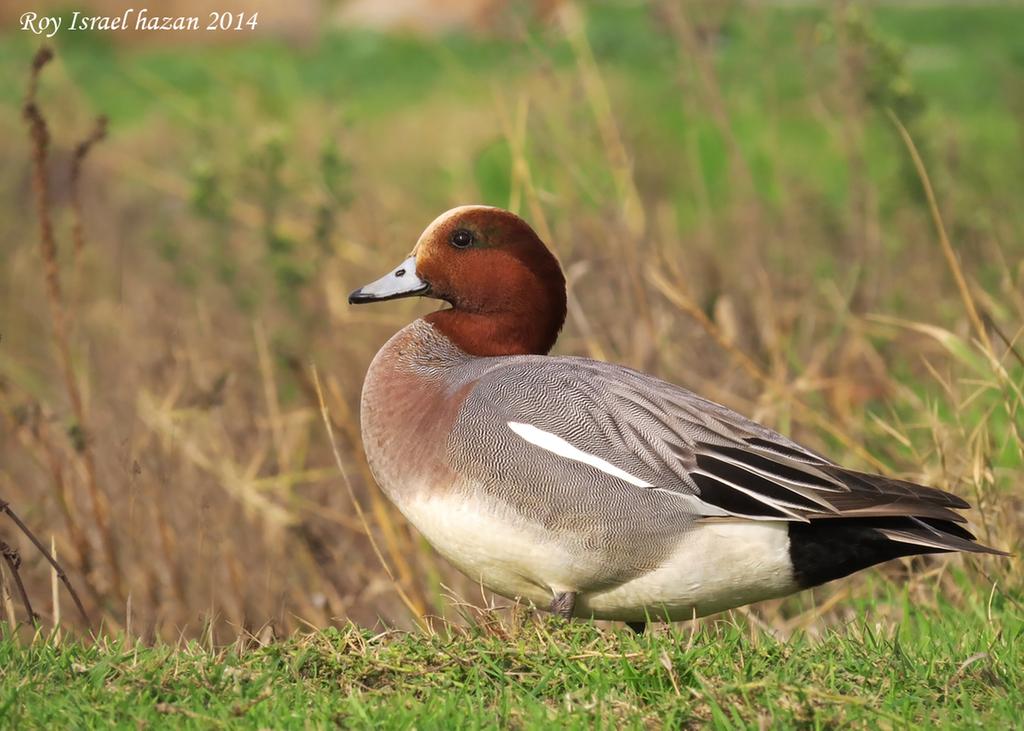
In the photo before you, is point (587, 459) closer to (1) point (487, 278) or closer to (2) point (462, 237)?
(1) point (487, 278)

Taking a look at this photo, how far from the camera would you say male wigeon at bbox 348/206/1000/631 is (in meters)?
3.37

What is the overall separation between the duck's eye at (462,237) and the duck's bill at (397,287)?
0.14 metres

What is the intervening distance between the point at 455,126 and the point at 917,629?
764 centimetres

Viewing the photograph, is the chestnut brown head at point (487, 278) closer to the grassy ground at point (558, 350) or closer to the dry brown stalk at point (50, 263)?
the grassy ground at point (558, 350)

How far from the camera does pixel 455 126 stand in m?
11.1

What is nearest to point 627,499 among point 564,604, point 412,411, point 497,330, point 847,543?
point 564,604

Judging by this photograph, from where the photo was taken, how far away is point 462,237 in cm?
398

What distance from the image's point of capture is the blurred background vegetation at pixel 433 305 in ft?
15.1

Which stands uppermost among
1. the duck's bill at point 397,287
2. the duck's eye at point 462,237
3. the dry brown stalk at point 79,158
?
the dry brown stalk at point 79,158

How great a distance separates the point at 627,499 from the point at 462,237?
0.98 metres

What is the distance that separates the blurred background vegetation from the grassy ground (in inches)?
1.0

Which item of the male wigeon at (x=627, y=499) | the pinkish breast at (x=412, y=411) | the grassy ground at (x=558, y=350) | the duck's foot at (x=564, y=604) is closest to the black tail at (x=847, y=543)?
the male wigeon at (x=627, y=499)

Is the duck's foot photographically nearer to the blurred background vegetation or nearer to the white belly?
the white belly

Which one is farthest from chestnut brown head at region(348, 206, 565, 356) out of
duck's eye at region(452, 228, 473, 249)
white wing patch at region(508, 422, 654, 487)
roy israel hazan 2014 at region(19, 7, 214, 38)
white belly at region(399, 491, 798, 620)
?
roy israel hazan 2014 at region(19, 7, 214, 38)
